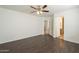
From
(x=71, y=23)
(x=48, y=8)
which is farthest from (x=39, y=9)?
(x=71, y=23)

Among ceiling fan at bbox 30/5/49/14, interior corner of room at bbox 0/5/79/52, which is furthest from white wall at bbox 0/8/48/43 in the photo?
ceiling fan at bbox 30/5/49/14

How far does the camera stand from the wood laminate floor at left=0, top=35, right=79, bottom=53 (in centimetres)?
163

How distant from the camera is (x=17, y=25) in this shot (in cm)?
168

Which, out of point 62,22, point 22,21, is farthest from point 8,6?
point 62,22

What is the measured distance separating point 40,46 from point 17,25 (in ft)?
1.80

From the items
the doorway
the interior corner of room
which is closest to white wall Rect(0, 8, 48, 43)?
the interior corner of room

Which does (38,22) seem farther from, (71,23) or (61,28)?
(71,23)

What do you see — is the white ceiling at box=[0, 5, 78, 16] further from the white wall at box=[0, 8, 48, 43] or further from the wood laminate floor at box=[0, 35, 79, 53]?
the wood laminate floor at box=[0, 35, 79, 53]

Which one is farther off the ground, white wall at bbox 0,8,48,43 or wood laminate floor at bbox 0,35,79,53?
white wall at bbox 0,8,48,43

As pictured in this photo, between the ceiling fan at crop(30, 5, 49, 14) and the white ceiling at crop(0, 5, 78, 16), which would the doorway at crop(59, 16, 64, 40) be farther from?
the ceiling fan at crop(30, 5, 49, 14)

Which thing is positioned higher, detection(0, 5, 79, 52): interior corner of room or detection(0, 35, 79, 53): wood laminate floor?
detection(0, 5, 79, 52): interior corner of room

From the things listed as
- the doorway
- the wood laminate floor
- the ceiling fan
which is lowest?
the wood laminate floor

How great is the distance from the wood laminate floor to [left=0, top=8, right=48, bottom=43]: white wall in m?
0.09
